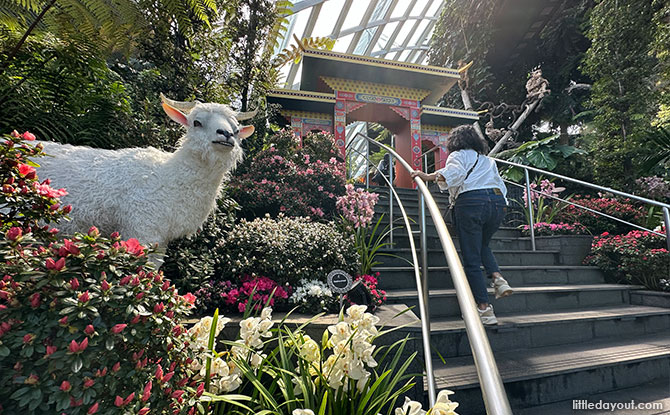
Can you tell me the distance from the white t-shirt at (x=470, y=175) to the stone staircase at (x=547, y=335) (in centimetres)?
99

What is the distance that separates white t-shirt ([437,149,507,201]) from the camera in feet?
8.80

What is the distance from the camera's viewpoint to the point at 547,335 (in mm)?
2547

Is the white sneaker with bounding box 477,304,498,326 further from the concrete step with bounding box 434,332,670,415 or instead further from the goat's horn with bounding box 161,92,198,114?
the goat's horn with bounding box 161,92,198,114

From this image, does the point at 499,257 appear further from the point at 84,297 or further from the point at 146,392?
the point at 84,297

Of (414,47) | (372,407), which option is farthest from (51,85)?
(414,47)

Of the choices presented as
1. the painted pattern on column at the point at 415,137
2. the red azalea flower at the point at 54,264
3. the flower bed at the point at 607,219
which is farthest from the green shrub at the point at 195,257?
the painted pattern on column at the point at 415,137

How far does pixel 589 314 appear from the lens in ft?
9.40

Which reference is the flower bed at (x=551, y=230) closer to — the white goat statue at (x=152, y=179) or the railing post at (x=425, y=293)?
the railing post at (x=425, y=293)

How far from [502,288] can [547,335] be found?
50 cm

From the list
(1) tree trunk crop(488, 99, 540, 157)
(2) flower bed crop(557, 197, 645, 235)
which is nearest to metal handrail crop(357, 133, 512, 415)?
(2) flower bed crop(557, 197, 645, 235)

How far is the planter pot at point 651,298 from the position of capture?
334 cm

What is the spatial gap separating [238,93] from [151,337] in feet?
14.9

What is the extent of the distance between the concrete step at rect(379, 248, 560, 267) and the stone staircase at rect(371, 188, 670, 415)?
14mm

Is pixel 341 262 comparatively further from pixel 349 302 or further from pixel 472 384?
pixel 472 384
